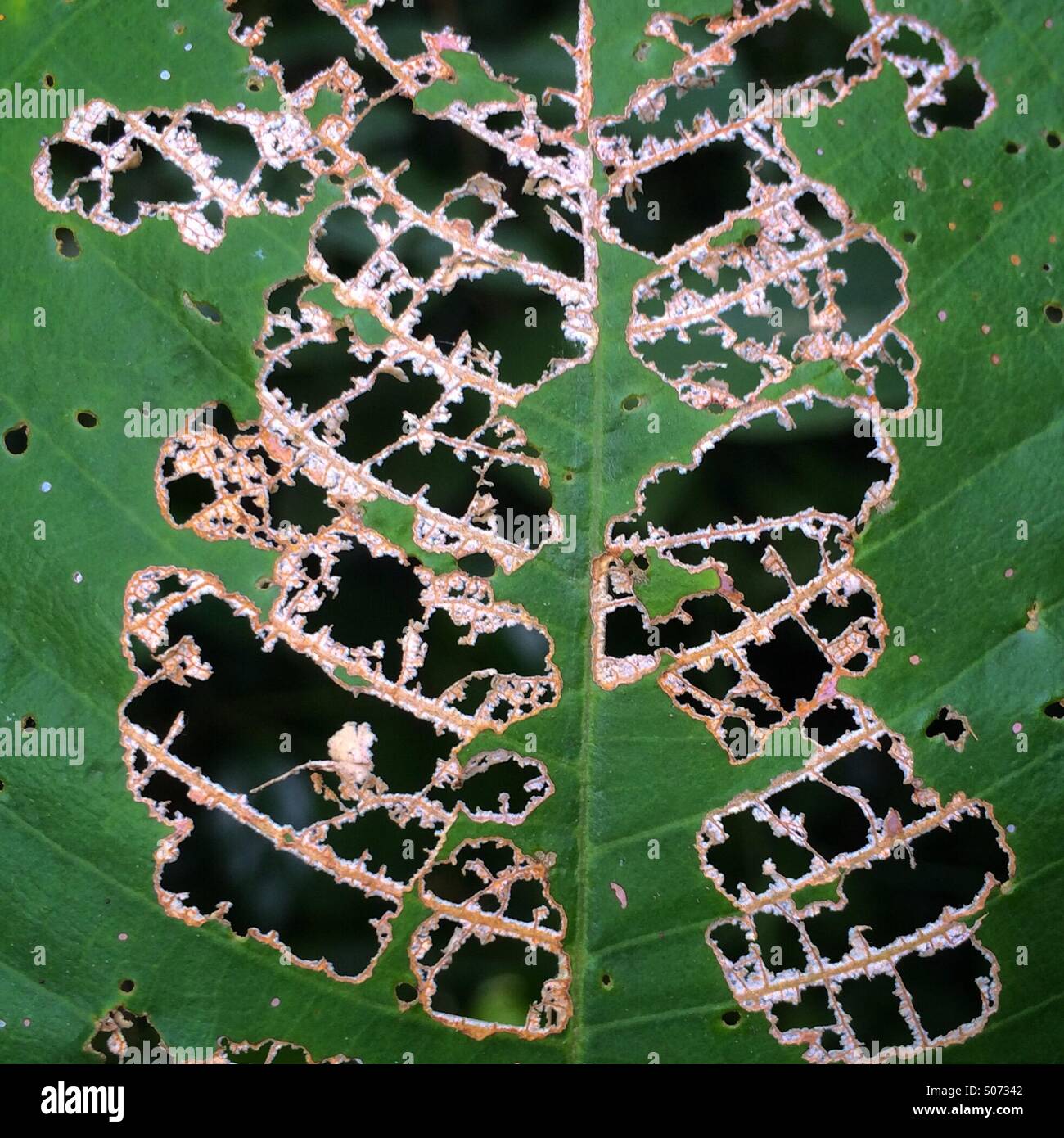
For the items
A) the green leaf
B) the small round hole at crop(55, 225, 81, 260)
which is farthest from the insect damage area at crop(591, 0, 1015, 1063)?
the small round hole at crop(55, 225, 81, 260)

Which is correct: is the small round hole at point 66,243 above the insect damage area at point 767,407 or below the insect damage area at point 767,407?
above

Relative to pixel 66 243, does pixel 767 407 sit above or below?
below

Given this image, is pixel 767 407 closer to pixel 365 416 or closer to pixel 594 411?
pixel 594 411

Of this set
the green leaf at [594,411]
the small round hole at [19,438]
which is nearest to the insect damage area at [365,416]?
the green leaf at [594,411]

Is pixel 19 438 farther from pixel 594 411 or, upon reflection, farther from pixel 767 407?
pixel 767 407

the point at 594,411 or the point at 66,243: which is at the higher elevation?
the point at 66,243

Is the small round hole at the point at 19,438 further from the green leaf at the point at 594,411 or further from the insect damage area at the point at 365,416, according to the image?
the insect damage area at the point at 365,416

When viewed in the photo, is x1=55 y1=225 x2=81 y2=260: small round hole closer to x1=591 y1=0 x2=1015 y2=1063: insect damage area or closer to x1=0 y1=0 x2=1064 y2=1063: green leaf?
x1=0 y1=0 x2=1064 y2=1063: green leaf

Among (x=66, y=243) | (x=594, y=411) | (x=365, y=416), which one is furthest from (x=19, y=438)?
(x=594, y=411)

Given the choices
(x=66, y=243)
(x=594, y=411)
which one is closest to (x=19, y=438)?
(x=66, y=243)
